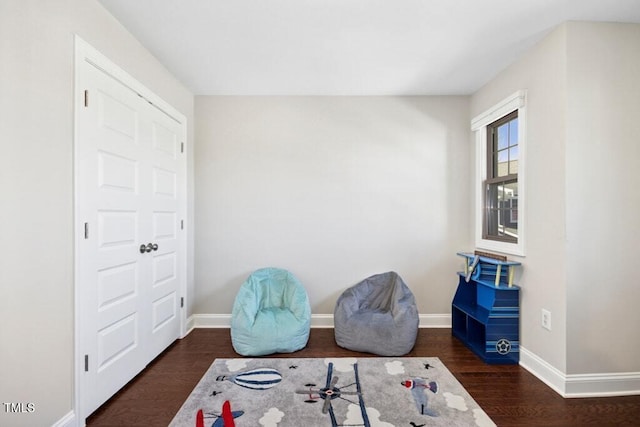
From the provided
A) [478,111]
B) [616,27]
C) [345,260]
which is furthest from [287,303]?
[616,27]

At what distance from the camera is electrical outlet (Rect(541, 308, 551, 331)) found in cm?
217

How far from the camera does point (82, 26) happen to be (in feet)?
5.72

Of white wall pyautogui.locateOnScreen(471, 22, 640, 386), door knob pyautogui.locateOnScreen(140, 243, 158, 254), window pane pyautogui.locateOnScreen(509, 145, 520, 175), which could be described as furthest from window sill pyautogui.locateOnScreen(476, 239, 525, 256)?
door knob pyautogui.locateOnScreen(140, 243, 158, 254)

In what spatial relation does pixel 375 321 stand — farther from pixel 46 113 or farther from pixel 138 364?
pixel 46 113

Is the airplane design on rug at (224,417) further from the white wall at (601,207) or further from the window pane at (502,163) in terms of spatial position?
the window pane at (502,163)

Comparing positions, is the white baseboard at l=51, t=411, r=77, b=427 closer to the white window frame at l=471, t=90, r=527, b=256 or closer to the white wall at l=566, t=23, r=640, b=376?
the white wall at l=566, t=23, r=640, b=376

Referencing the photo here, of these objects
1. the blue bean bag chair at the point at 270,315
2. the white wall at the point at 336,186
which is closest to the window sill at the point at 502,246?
the white wall at the point at 336,186

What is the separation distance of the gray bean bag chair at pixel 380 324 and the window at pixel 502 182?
1.08 meters

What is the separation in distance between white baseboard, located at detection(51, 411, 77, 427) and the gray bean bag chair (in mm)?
1888

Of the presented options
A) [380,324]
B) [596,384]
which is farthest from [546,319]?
[380,324]

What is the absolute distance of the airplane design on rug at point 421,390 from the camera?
6.08 feet

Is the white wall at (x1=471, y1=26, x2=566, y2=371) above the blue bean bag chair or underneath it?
above

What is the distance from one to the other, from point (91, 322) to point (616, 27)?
12.9 ft

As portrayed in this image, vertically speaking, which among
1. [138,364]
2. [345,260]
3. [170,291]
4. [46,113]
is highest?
[46,113]
